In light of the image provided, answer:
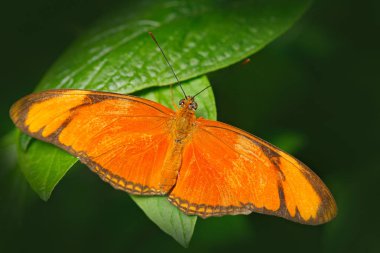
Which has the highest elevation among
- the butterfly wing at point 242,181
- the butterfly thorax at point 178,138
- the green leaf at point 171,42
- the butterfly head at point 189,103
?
the green leaf at point 171,42

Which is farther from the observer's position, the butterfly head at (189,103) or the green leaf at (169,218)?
the butterfly head at (189,103)

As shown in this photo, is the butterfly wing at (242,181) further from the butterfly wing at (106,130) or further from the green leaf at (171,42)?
the green leaf at (171,42)

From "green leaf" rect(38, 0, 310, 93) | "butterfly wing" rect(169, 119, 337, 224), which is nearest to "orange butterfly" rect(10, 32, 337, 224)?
"butterfly wing" rect(169, 119, 337, 224)

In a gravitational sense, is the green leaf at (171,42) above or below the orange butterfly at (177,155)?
above

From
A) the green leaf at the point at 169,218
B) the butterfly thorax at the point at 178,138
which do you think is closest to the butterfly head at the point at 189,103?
the butterfly thorax at the point at 178,138

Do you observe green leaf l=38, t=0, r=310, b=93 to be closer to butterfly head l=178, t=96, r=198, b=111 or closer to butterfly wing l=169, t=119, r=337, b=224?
butterfly head l=178, t=96, r=198, b=111

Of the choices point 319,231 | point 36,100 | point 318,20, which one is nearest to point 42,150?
point 36,100

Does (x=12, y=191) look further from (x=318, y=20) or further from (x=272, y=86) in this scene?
(x=318, y=20)
